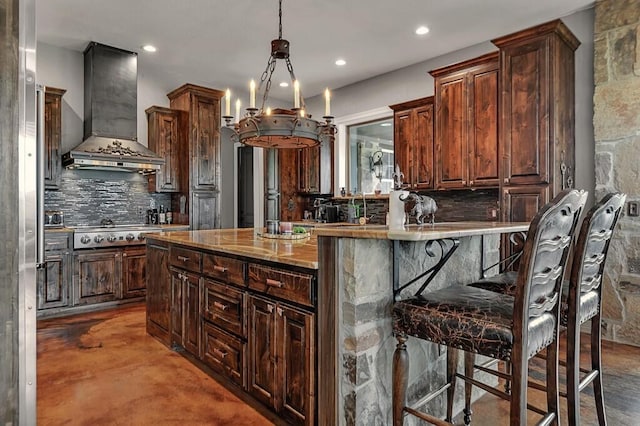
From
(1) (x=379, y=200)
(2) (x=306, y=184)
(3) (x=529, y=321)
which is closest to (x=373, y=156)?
(1) (x=379, y=200)

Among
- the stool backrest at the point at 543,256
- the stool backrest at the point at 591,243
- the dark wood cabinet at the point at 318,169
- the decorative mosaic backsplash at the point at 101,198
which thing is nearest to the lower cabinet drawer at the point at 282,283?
the stool backrest at the point at 543,256

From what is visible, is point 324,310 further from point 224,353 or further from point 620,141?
point 620,141

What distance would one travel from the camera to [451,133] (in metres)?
4.30

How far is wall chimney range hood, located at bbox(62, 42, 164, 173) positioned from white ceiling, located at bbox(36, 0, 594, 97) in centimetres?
20

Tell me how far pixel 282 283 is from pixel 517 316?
107cm

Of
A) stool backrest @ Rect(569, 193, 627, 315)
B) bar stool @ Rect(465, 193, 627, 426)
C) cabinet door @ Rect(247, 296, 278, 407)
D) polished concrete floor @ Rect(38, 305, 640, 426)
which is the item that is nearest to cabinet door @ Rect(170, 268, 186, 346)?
polished concrete floor @ Rect(38, 305, 640, 426)

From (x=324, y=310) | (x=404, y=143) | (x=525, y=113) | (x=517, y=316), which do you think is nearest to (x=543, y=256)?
(x=517, y=316)

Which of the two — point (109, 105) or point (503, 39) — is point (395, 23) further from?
point (109, 105)

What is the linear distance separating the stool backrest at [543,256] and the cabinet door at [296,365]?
885 millimetres

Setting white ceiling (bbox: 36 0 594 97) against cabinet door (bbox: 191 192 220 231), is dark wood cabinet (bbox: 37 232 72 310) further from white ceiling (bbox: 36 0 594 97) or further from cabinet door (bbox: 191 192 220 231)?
white ceiling (bbox: 36 0 594 97)

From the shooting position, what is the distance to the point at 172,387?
2520mm

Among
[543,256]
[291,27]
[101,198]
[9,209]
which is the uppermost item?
[291,27]

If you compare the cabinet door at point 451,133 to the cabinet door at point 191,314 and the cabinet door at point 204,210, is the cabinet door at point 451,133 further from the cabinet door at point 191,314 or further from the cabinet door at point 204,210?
the cabinet door at point 204,210

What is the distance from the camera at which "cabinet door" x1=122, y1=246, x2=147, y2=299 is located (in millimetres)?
4668
